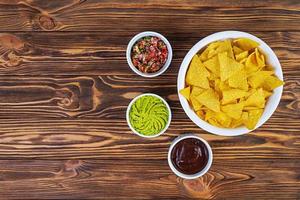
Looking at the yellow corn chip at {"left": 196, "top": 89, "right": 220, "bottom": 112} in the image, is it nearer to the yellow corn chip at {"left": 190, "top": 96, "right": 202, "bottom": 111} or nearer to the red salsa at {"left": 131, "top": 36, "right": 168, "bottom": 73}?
the yellow corn chip at {"left": 190, "top": 96, "right": 202, "bottom": 111}

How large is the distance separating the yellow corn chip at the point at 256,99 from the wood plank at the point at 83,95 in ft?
0.70

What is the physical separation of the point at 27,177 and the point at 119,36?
0.57 meters

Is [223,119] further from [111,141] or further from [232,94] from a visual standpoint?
[111,141]

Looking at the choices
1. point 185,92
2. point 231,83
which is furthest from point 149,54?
point 231,83

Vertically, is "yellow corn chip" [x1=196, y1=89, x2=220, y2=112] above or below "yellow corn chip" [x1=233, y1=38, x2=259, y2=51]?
below

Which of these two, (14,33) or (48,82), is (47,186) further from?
(14,33)

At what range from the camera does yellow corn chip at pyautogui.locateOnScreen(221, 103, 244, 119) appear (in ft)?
4.11

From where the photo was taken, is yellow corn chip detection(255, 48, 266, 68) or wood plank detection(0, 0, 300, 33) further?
wood plank detection(0, 0, 300, 33)

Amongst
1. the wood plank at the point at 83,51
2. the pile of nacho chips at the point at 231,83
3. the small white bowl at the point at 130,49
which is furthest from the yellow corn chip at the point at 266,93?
the small white bowl at the point at 130,49

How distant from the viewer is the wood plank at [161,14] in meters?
1.43

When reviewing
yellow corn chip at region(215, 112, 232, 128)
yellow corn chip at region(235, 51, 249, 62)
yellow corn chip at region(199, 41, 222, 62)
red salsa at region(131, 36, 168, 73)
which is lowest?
yellow corn chip at region(215, 112, 232, 128)

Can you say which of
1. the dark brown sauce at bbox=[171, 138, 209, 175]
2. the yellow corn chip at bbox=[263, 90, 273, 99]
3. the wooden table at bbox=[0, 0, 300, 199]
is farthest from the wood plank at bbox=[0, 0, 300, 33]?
the dark brown sauce at bbox=[171, 138, 209, 175]

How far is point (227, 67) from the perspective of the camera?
1.23 m

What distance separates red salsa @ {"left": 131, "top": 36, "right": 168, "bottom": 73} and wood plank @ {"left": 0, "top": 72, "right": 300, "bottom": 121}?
0.22 feet
